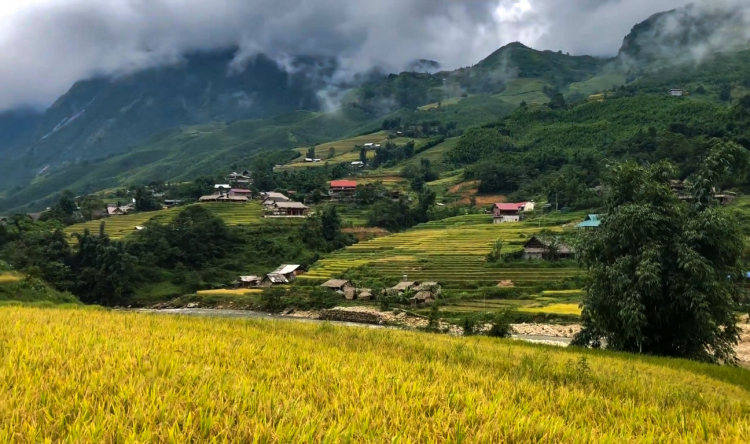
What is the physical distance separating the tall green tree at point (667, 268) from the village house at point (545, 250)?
121ft

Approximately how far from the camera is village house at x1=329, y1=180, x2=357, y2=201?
91.1m

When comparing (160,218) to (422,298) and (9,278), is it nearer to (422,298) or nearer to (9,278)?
(9,278)

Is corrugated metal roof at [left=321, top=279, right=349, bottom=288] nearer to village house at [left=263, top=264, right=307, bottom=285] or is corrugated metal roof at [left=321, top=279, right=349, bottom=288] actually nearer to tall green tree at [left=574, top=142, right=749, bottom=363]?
village house at [left=263, top=264, right=307, bottom=285]

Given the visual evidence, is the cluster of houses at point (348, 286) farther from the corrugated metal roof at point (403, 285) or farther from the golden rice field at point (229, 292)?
the golden rice field at point (229, 292)

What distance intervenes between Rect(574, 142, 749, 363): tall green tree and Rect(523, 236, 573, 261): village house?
1455 inches

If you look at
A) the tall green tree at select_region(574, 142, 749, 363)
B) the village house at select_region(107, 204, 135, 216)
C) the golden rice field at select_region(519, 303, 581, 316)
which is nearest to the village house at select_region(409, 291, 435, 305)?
the golden rice field at select_region(519, 303, 581, 316)

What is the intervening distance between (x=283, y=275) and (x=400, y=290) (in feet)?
52.7

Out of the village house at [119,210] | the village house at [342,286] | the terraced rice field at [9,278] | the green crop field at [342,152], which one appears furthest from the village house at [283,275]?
the green crop field at [342,152]

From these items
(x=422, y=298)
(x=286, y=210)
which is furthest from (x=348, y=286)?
(x=286, y=210)

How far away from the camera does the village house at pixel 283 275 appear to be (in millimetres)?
53875

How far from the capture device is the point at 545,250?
51562 millimetres

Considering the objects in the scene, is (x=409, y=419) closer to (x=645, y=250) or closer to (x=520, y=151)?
(x=645, y=250)

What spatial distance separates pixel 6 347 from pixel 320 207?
259ft

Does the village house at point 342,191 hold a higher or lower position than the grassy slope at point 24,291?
higher
